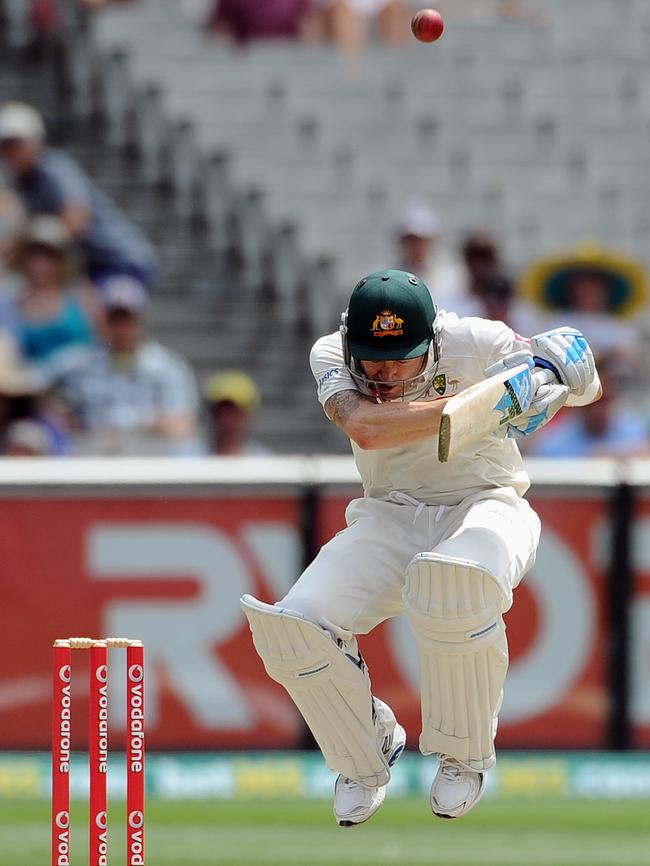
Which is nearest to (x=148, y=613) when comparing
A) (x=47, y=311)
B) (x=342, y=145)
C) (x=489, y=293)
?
(x=47, y=311)

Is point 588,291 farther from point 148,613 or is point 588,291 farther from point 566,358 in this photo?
point 566,358

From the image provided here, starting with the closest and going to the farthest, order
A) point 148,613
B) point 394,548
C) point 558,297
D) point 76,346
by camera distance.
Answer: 1. point 394,548
2. point 148,613
3. point 76,346
4. point 558,297

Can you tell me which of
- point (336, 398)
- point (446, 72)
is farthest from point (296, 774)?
point (446, 72)

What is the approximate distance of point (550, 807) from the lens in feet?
24.9

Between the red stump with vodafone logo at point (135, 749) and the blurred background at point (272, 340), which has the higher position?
the blurred background at point (272, 340)

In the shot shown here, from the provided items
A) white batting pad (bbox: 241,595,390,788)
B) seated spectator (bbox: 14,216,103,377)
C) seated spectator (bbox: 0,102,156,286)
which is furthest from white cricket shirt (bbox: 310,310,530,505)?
seated spectator (bbox: 0,102,156,286)

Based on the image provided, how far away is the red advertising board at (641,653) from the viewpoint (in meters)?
8.16

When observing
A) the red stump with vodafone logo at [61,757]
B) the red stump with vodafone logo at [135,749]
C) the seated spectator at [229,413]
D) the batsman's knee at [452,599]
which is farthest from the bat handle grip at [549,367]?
the seated spectator at [229,413]

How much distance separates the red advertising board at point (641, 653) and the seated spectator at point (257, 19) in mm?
4674

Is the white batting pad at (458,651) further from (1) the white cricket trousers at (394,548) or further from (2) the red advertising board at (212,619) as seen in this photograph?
(2) the red advertising board at (212,619)

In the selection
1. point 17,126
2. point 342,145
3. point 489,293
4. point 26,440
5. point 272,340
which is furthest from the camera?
point 342,145

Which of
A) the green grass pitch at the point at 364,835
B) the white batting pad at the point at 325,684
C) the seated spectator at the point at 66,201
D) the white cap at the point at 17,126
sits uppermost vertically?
the white cap at the point at 17,126

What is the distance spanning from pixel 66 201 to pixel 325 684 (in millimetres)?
4969

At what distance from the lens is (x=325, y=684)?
523 cm
